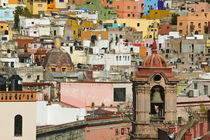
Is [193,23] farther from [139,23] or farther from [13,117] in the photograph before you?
[13,117]

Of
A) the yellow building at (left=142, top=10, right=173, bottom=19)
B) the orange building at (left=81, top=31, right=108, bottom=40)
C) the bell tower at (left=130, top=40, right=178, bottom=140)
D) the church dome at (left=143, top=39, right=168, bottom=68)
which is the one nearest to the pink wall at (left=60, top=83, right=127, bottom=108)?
the church dome at (left=143, top=39, right=168, bottom=68)

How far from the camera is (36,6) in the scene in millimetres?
124688

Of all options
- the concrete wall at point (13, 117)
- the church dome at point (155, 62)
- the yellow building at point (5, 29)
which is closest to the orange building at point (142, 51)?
the yellow building at point (5, 29)

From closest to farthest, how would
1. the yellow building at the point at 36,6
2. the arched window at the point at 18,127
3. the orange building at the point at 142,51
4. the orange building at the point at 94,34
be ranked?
the arched window at the point at 18,127
the orange building at the point at 142,51
the orange building at the point at 94,34
the yellow building at the point at 36,6

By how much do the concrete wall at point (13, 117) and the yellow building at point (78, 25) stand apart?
67441 millimetres

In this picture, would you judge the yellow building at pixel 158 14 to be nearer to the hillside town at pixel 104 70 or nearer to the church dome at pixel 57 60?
the hillside town at pixel 104 70

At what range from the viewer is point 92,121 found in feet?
192

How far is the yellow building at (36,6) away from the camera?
124m

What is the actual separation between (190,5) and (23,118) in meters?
98.3

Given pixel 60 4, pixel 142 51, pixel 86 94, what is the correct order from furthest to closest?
pixel 60 4
pixel 142 51
pixel 86 94

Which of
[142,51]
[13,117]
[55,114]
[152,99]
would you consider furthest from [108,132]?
[142,51]

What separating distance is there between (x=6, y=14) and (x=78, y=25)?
401 inches

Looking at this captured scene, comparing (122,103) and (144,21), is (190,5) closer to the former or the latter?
(144,21)

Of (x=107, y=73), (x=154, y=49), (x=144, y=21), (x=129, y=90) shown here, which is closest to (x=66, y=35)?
(x=144, y=21)
